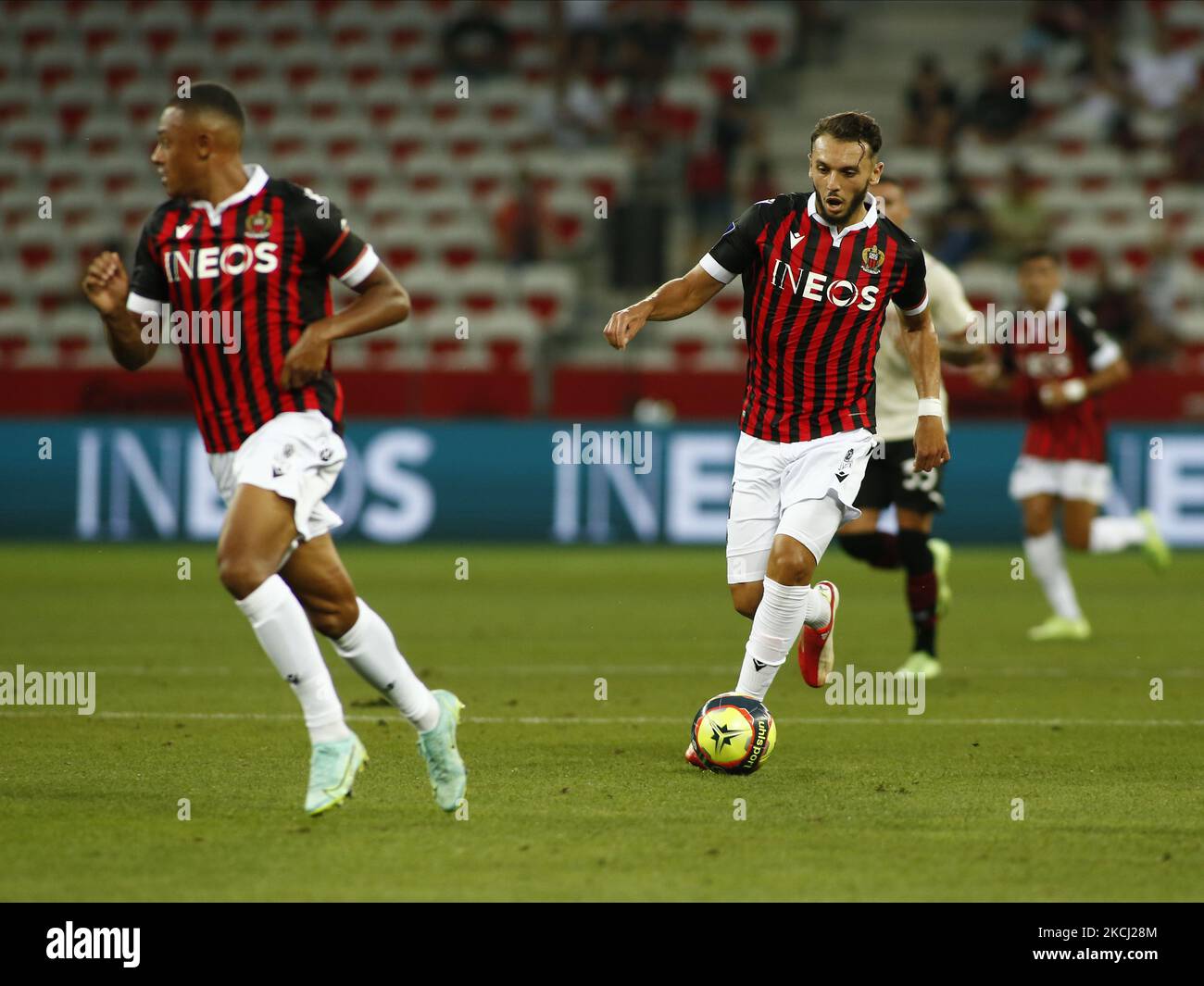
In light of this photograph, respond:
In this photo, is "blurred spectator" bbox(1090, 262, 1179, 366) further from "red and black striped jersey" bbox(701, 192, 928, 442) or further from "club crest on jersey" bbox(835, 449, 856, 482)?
"club crest on jersey" bbox(835, 449, 856, 482)

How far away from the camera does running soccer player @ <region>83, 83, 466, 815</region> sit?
5.44 metres

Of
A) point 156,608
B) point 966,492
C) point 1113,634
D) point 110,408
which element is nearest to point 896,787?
point 1113,634

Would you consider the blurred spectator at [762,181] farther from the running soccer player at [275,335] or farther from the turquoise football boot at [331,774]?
the turquoise football boot at [331,774]

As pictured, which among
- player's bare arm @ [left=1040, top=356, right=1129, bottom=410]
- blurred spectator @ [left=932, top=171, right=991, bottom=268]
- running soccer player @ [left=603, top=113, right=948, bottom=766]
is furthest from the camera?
blurred spectator @ [left=932, top=171, right=991, bottom=268]

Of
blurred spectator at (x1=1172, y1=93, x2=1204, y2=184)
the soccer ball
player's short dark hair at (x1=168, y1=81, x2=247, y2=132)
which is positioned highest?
blurred spectator at (x1=1172, y1=93, x2=1204, y2=184)

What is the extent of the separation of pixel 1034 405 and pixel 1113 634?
1394 millimetres

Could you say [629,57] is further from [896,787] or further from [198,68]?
[896,787]

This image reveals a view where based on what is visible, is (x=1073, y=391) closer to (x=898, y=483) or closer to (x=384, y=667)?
(x=898, y=483)

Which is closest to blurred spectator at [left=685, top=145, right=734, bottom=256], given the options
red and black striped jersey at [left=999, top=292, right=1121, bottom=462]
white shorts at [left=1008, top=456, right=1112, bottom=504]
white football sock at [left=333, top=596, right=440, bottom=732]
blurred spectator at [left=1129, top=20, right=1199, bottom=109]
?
blurred spectator at [left=1129, top=20, right=1199, bottom=109]

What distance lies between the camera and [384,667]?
18.0ft

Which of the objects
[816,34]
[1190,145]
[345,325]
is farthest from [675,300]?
[816,34]

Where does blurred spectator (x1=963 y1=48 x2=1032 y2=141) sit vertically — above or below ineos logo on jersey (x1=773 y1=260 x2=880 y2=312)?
above

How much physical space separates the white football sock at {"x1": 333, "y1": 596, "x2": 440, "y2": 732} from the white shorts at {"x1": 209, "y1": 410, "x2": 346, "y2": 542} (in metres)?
0.31

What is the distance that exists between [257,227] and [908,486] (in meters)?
4.14
